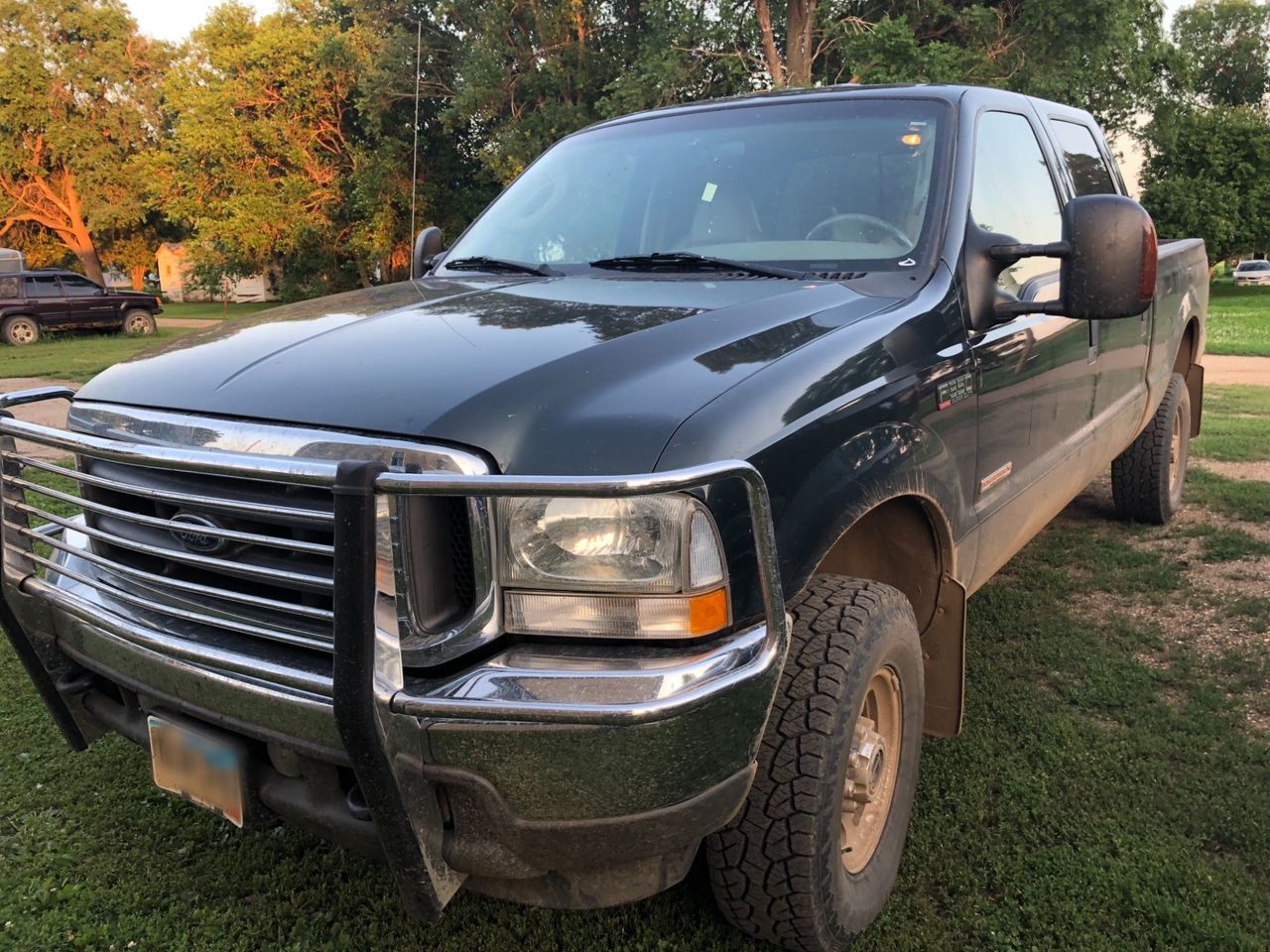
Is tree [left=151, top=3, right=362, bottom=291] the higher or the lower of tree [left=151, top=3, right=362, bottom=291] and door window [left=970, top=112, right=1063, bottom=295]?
the higher

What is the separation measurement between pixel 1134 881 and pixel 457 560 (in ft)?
6.29

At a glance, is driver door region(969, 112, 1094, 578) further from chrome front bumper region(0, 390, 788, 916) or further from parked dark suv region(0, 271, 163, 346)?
parked dark suv region(0, 271, 163, 346)

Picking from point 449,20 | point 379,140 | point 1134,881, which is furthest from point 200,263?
point 1134,881

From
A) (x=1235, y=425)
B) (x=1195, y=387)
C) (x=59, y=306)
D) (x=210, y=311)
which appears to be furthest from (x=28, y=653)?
(x=210, y=311)

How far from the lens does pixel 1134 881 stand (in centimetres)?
248

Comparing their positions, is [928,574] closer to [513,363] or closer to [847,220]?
[847,220]

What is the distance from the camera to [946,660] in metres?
2.76

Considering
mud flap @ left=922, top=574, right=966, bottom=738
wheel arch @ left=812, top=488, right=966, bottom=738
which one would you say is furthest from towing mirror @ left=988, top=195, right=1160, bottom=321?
mud flap @ left=922, top=574, right=966, bottom=738

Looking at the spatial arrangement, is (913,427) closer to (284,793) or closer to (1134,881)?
(1134,881)

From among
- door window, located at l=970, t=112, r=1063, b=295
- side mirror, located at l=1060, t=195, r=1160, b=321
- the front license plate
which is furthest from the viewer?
door window, located at l=970, t=112, r=1063, b=295

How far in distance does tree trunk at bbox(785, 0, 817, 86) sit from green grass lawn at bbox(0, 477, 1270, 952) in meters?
18.1

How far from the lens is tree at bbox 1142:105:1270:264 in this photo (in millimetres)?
34812

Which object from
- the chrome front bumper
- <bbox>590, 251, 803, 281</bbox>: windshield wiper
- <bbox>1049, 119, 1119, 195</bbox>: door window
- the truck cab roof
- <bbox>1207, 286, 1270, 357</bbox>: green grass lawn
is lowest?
<bbox>1207, 286, 1270, 357</bbox>: green grass lawn

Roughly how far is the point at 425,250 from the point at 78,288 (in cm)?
2245
